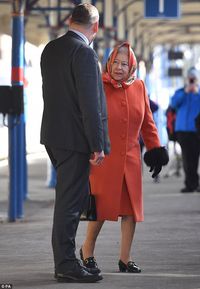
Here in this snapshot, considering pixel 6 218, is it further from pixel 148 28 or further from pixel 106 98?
pixel 148 28

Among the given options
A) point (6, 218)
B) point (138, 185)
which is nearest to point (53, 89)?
point (138, 185)

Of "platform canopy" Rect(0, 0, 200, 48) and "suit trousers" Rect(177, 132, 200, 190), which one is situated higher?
"platform canopy" Rect(0, 0, 200, 48)

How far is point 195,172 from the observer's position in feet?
62.6

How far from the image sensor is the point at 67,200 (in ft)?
27.6

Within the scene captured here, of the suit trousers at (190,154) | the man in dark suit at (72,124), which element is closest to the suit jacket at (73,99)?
the man in dark suit at (72,124)

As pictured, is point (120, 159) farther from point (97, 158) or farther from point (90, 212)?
point (97, 158)

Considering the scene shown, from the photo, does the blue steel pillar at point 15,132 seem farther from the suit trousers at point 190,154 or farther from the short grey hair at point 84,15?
the short grey hair at point 84,15

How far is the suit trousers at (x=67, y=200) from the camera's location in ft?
27.6

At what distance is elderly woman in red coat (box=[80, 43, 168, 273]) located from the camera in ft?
29.3

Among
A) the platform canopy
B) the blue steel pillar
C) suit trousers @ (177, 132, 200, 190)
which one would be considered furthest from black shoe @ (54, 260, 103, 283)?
the platform canopy

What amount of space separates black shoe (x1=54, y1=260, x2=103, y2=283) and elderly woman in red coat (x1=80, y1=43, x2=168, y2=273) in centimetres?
41

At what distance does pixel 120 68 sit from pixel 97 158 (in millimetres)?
947

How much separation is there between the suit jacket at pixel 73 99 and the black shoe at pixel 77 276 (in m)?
0.80

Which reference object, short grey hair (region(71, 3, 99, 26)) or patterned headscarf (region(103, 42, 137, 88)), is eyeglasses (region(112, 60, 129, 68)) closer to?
patterned headscarf (region(103, 42, 137, 88))
